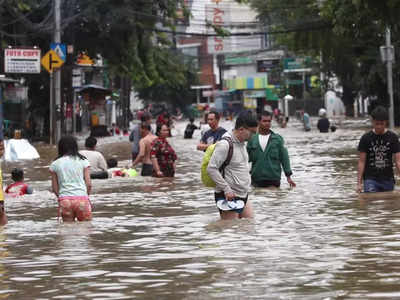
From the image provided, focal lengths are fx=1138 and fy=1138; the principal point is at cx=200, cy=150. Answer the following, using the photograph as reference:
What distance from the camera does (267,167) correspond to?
18.1 m

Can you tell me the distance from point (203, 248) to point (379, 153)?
4896 millimetres

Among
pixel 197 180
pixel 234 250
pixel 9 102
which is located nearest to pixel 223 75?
pixel 9 102

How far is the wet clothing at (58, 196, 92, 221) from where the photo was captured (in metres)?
14.2

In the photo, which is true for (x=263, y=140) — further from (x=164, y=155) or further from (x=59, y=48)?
(x=59, y=48)

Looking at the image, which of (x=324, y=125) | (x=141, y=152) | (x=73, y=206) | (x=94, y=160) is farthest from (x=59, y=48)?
(x=73, y=206)

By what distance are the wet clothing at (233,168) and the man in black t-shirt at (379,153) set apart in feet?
9.15

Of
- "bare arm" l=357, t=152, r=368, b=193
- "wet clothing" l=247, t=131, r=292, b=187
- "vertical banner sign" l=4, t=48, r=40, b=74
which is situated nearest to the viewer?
"bare arm" l=357, t=152, r=368, b=193

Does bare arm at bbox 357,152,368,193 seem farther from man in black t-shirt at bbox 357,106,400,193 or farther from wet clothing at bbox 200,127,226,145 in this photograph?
wet clothing at bbox 200,127,226,145

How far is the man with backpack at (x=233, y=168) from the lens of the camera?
13.2 metres

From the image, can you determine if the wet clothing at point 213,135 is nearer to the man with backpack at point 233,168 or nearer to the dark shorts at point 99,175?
the dark shorts at point 99,175

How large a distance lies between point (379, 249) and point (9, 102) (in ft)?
145

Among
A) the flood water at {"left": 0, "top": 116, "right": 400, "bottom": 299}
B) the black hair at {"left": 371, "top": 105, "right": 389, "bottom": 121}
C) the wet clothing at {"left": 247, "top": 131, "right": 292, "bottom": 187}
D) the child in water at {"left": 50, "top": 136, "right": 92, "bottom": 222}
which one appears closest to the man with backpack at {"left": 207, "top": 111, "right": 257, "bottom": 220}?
the flood water at {"left": 0, "top": 116, "right": 400, "bottom": 299}

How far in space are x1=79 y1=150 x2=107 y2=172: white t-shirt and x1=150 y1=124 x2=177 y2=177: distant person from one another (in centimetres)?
118

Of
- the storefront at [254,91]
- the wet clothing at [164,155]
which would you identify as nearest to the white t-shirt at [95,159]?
the wet clothing at [164,155]
